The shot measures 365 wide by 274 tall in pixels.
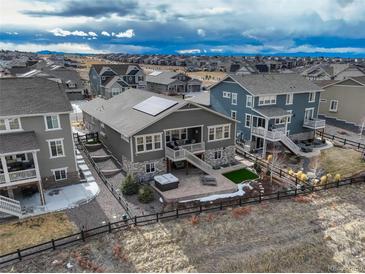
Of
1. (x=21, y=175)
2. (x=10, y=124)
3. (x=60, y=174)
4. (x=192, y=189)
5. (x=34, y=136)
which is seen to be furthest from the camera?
(x=60, y=174)

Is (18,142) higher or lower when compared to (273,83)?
lower

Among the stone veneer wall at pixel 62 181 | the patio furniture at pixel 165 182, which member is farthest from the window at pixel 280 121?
the stone veneer wall at pixel 62 181

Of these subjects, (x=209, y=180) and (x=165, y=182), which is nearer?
(x=165, y=182)

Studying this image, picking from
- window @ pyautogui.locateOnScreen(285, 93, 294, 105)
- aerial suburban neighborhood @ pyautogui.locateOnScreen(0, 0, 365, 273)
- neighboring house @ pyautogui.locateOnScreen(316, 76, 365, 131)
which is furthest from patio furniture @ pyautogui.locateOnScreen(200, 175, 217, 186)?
neighboring house @ pyautogui.locateOnScreen(316, 76, 365, 131)

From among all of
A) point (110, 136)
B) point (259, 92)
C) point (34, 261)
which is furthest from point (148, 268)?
point (259, 92)

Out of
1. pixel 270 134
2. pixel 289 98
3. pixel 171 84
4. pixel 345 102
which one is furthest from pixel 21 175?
pixel 171 84

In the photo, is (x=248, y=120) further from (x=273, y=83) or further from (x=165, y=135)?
(x=165, y=135)

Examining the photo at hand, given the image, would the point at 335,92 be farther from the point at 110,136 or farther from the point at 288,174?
the point at 110,136
